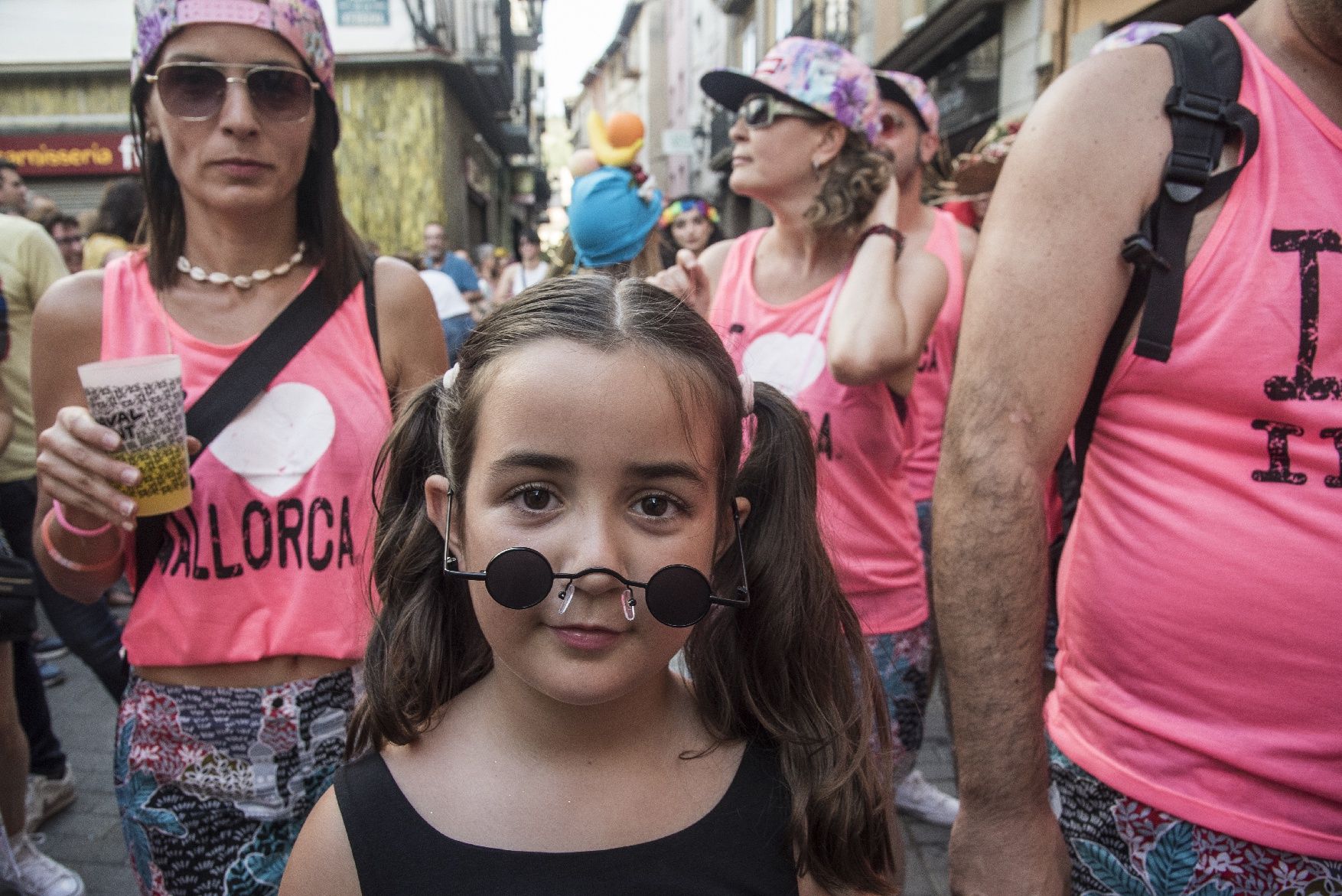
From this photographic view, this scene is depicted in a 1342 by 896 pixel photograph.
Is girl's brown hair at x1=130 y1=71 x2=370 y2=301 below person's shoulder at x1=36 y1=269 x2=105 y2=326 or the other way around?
the other way around

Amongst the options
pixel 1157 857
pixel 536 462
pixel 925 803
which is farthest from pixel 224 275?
pixel 925 803

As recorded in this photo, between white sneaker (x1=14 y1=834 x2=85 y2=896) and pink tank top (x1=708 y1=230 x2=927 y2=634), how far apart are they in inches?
101

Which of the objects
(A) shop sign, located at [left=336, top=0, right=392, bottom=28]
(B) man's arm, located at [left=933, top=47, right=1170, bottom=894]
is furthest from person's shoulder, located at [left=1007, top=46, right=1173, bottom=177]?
(A) shop sign, located at [left=336, top=0, right=392, bottom=28]

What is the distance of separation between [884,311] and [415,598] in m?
1.50

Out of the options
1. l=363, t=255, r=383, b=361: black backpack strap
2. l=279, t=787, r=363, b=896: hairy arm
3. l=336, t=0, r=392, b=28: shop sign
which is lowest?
l=279, t=787, r=363, b=896: hairy arm

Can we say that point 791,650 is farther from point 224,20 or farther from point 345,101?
point 345,101

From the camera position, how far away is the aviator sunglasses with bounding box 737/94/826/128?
2.92m

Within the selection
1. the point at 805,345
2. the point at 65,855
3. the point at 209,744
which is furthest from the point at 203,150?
the point at 65,855

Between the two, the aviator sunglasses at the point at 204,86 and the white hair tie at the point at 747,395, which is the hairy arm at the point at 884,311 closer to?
the white hair tie at the point at 747,395

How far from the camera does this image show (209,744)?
174 cm

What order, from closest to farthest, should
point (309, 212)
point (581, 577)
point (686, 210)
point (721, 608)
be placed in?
point (581, 577) < point (721, 608) < point (309, 212) < point (686, 210)

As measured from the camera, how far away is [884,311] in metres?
2.50

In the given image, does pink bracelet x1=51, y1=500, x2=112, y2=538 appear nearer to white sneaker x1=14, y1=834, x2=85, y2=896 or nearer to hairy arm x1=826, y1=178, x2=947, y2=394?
hairy arm x1=826, y1=178, x2=947, y2=394

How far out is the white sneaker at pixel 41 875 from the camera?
9.99ft
